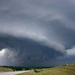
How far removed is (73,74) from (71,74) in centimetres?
58

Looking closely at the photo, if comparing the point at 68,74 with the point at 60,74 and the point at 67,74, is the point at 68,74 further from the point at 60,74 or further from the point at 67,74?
the point at 60,74

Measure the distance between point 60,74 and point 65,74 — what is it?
4.76ft

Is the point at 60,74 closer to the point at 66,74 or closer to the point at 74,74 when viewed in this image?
the point at 66,74

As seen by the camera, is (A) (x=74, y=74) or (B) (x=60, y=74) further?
(B) (x=60, y=74)

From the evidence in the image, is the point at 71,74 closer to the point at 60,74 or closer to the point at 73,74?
the point at 73,74

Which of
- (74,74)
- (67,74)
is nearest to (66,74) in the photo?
(67,74)

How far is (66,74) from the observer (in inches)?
1126

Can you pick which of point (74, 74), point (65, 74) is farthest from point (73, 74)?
point (65, 74)

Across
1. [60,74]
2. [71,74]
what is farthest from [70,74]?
[60,74]

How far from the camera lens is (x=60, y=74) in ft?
96.2

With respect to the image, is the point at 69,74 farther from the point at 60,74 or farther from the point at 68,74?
the point at 60,74

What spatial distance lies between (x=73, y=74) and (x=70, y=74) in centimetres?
81

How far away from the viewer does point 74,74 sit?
89.9 feet

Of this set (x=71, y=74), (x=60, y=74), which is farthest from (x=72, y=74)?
(x=60, y=74)
